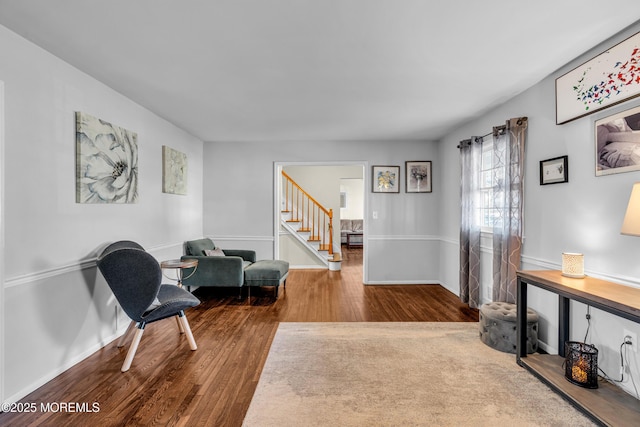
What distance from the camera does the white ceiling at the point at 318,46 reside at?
70.5 inches

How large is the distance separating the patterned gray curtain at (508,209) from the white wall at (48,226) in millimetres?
3956

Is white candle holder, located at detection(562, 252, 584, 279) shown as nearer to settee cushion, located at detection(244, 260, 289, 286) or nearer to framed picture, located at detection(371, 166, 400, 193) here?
framed picture, located at detection(371, 166, 400, 193)

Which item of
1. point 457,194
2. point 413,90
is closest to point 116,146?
point 413,90

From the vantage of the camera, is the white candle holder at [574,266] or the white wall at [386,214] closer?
the white candle holder at [574,266]

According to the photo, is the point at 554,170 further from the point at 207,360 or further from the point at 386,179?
the point at 207,360

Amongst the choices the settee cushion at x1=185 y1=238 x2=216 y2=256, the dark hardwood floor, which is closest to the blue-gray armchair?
the dark hardwood floor

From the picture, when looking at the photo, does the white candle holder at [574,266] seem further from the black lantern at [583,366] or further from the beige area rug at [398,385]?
the beige area rug at [398,385]

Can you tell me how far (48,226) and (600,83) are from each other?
4218mm

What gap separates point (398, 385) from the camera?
7.16 feet

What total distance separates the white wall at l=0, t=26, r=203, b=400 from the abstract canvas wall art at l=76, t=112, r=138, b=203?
7cm

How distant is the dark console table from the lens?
68.3 inches

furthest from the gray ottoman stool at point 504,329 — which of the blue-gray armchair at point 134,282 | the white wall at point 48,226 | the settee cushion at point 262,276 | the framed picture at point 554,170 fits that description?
the white wall at point 48,226

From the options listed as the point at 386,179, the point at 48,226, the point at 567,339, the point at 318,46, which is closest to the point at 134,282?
the point at 48,226

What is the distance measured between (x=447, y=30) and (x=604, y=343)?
2459 mm
